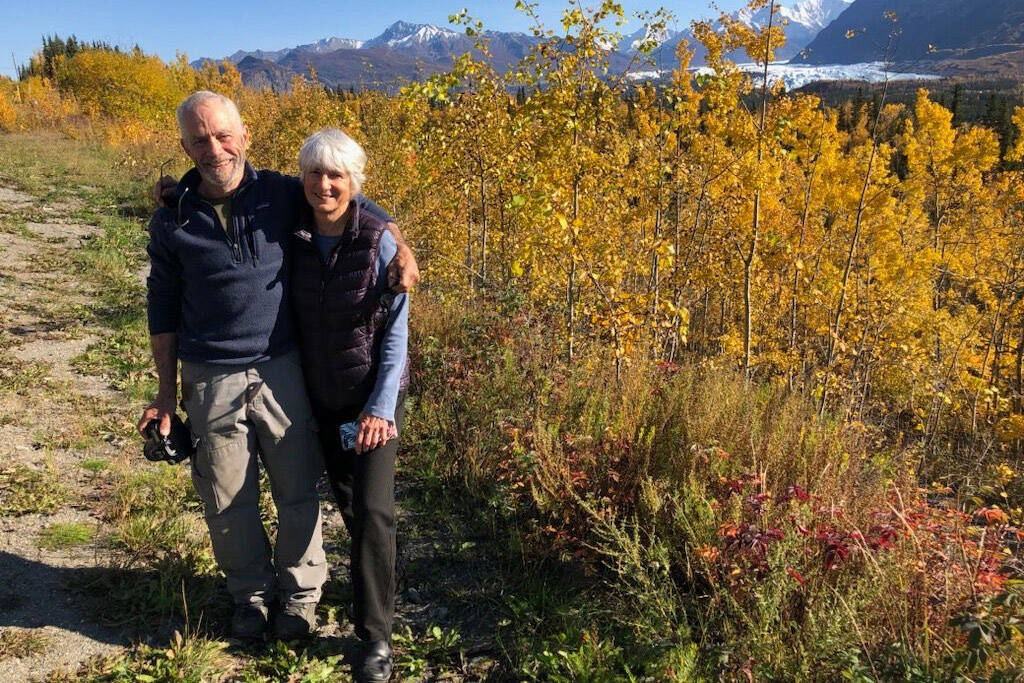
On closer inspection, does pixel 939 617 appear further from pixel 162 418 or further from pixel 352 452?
pixel 162 418

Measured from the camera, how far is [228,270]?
6.52 feet

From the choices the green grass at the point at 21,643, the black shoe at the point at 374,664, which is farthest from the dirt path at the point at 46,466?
the black shoe at the point at 374,664

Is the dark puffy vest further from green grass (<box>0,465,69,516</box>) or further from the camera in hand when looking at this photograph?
green grass (<box>0,465,69,516</box>)

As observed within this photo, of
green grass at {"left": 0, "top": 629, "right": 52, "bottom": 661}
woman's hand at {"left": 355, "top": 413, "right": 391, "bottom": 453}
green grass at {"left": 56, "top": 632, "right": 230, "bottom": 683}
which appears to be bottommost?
green grass at {"left": 56, "top": 632, "right": 230, "bottom": 683}

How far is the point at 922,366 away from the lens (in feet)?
36.1

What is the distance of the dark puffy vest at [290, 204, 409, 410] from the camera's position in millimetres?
2006

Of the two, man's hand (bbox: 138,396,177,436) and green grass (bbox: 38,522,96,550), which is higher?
man's hand (bbox: 138,396,177,436)

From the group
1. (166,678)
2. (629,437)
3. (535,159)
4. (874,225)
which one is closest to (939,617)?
(629,437)

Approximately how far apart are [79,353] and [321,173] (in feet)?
13.6

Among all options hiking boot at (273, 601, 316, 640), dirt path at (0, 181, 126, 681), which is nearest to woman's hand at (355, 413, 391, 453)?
hiking boot at (273, 601, 316, 640)

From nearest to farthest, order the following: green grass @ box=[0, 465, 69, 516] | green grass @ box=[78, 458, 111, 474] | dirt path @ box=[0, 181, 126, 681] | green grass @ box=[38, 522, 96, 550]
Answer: dirt path @ box=[0, 181, 126, 681] → green grass @ box=[38, 522, 96, 550] → green grass @ box=[0, 465, 69, 516] → green grass @ box=[78, 458, 111, 474]

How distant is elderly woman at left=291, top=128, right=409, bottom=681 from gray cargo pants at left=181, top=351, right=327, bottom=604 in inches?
3.9

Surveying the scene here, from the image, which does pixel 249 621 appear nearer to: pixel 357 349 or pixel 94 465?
pixel 357 349

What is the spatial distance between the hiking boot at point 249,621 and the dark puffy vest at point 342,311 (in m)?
0.86
